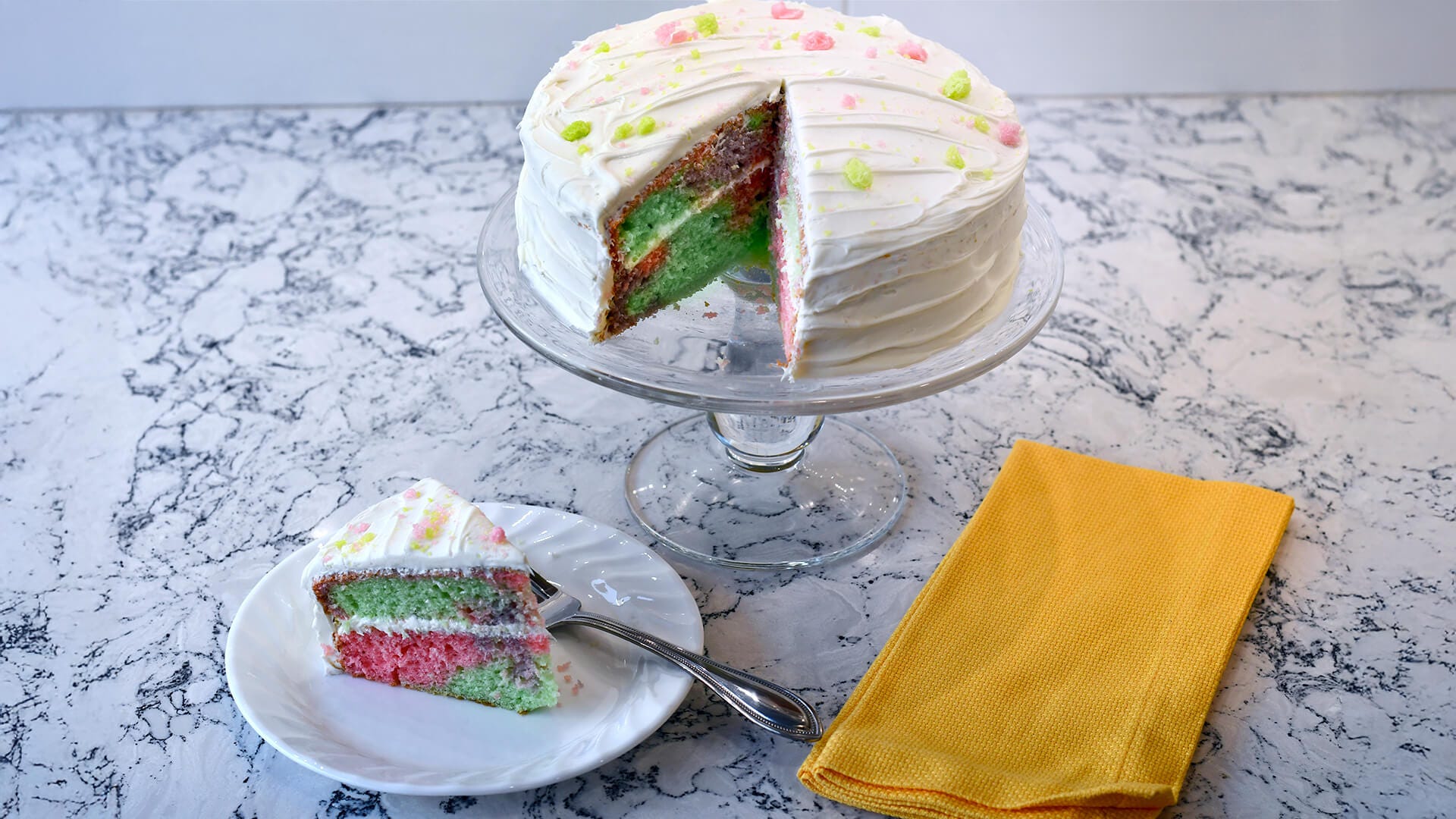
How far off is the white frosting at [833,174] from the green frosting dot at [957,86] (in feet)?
0.04

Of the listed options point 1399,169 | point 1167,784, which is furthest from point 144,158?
point 1399,169

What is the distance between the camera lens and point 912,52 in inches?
87.0

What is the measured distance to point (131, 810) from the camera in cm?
180

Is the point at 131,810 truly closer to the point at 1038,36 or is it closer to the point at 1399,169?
the point at 1038,36

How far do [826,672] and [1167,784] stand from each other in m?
0.55

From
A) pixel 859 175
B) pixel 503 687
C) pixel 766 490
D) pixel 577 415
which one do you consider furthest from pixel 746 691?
pixel 577 415

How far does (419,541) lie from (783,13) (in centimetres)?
121

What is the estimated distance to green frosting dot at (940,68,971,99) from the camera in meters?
2.11

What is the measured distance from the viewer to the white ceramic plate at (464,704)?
5.71 ft

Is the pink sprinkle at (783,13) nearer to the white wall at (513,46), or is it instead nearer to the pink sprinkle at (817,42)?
the pink sprinkle at (817,42)

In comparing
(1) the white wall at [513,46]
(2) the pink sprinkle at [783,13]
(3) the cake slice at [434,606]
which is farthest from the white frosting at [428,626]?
(1) the white wall at [513,46]

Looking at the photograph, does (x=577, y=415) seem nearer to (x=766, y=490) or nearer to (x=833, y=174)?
(x=766, y=490)

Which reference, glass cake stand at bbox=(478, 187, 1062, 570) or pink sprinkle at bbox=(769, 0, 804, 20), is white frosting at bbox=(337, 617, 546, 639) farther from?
pink sprinkle at bbox=(769, 0, 804, 20)

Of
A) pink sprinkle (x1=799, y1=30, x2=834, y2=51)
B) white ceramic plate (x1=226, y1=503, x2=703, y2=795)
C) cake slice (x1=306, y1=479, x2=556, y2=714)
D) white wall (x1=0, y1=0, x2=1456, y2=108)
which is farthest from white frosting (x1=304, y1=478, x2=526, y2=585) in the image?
white wall (x1=0, y1=0, x2=1456, y2=108)
